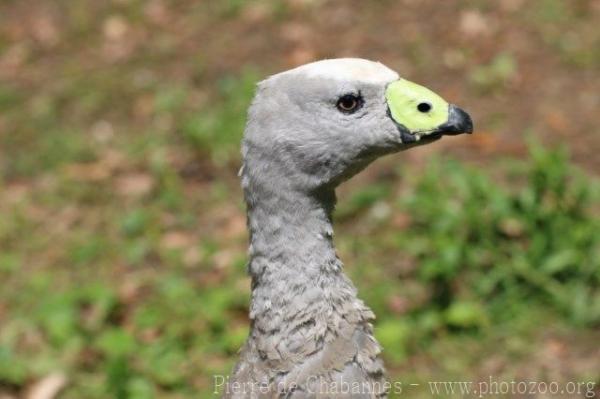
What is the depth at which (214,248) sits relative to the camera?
510 cm

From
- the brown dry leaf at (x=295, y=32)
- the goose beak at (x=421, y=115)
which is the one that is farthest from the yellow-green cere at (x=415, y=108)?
the brown dry leaf at (x=295, y=32)

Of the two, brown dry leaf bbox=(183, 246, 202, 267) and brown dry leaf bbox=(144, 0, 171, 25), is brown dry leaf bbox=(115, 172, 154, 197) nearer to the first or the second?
brown dry leaf bbox=(183, 246, 202, 267)

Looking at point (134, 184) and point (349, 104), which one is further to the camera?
point (134, 184)

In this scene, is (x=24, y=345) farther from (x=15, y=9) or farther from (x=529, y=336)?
(x=15, y=9)

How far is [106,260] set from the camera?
204 inches

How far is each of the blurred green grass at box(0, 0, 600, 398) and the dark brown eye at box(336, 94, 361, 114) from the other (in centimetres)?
184

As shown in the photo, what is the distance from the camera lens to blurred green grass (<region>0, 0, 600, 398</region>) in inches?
163

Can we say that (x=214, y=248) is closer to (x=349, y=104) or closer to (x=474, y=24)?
(x=349, y=104)

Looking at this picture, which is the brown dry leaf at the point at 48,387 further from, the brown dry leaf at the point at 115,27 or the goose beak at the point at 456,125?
the brown dry leaf at the point at 115,27

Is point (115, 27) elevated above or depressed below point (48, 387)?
above

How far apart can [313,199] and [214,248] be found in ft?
8.49

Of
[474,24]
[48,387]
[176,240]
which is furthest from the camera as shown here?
[474,24]

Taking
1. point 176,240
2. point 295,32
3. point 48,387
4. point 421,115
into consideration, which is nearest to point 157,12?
point 295,32

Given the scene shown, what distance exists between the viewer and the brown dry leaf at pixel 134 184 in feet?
18.8
